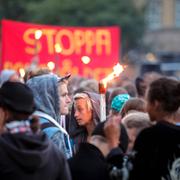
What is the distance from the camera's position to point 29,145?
5.02 meters

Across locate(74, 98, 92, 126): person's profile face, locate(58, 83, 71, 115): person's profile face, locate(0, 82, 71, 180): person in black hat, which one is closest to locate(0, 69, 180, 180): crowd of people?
locate(0, 82, 71, 180): person in black hat

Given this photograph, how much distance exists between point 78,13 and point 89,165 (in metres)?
37.8

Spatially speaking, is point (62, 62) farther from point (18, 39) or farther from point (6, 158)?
point (6, 158)

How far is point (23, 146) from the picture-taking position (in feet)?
16.4

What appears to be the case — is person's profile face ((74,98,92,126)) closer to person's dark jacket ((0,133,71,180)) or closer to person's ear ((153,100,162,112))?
person's ear ((153,100,162,112))

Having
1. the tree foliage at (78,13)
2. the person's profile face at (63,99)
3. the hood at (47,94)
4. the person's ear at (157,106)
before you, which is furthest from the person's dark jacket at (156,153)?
the tree foliage at (78,13)

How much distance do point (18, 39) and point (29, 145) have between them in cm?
1035

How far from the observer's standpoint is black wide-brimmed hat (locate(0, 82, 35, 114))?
515cm

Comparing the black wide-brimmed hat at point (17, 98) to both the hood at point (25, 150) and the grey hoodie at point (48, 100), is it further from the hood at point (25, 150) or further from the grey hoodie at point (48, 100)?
the grey hoodie at point (48, 100)

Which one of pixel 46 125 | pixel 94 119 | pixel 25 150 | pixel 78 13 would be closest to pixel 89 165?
pixel 25 150

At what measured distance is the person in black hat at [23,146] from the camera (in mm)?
4980

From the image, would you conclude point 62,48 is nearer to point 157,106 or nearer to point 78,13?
point 157,106

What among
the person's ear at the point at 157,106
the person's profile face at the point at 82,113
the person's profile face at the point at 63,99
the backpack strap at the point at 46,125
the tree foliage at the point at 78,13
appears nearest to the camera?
the person's ear at the point at 157,106

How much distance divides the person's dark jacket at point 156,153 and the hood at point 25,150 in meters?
0.57
